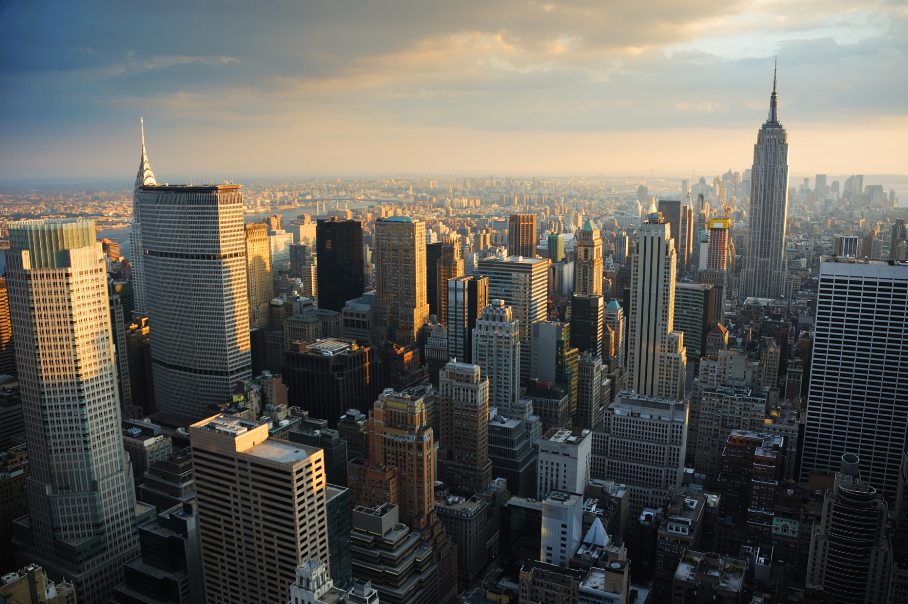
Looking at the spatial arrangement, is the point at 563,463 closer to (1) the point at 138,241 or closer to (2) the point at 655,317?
(2) the point at 655,317

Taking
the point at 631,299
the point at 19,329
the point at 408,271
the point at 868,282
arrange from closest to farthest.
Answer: the point at 19,329 < the point at 868,282 < the point at 631,299 < the point at 408,271

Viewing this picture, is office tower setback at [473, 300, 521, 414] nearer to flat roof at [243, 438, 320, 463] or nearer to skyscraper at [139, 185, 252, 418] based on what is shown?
skyscraper at [139, 185, 252, 418]

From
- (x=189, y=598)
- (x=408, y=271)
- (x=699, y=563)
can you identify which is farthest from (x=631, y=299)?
(x=189, y=598)

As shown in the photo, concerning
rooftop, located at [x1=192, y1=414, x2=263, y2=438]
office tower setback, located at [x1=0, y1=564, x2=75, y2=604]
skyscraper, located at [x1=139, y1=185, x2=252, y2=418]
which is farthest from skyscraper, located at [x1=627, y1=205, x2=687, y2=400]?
office tower setback, located at [x1=0, y1=564, x2=75, y2=604]

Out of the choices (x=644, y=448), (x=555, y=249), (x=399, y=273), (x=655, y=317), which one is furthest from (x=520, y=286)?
(x=555, y=249)

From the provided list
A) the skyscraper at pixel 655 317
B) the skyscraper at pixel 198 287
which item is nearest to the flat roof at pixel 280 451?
the skyscraper at pixel 198 287

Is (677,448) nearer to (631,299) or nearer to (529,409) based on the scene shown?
(529,409)
